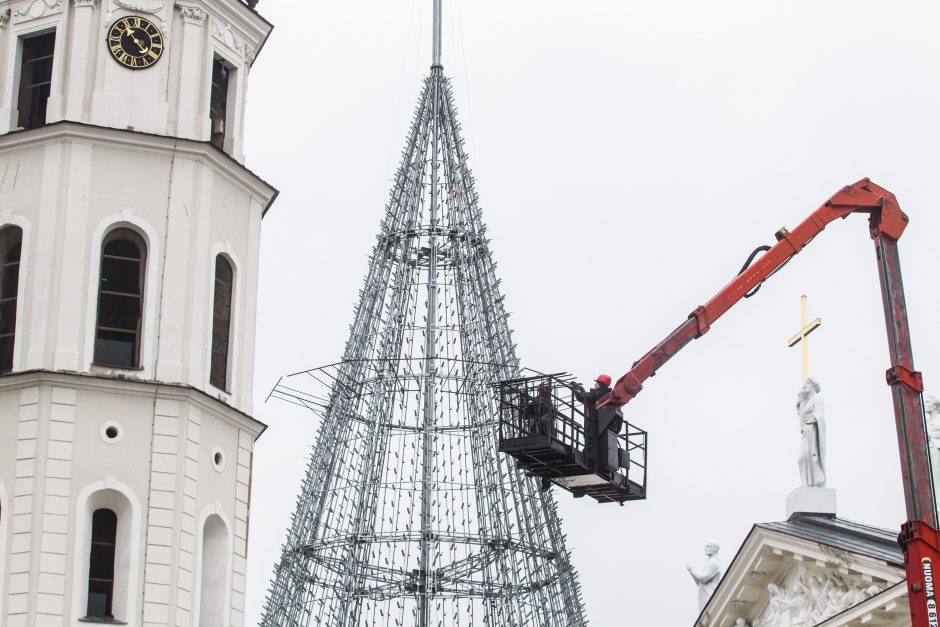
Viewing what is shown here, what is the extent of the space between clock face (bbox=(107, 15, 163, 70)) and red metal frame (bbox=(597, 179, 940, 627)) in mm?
13930

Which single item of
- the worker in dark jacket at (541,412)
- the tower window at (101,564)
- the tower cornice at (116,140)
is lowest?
the tower window at (101,564)

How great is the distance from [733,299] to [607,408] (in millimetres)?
3322

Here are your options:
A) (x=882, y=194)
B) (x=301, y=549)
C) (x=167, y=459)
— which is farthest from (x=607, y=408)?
(x=301, y=549)

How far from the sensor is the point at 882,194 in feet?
136

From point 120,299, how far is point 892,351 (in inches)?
660

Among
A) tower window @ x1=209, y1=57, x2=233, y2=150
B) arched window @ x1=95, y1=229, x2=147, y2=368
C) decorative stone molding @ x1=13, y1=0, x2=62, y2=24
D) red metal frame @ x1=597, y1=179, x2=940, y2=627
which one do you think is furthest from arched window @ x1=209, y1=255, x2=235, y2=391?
red metal frame @ x1=597, y1=179, x2=940, y2=627

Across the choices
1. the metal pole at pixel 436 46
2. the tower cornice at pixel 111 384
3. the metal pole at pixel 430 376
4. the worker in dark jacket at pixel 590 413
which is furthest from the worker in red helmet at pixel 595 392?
the metal pole at pixel 436 46

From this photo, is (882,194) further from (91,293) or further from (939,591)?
(91,293)

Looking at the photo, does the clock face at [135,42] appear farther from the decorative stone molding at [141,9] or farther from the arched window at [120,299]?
the arched window at [120,299]

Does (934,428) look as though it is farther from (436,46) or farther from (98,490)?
(436,46)

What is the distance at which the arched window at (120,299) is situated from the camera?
47.4 metres

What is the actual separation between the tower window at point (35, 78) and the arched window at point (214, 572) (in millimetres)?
9310

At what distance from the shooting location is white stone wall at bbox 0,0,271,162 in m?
49.1

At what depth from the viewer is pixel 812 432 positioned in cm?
5634
